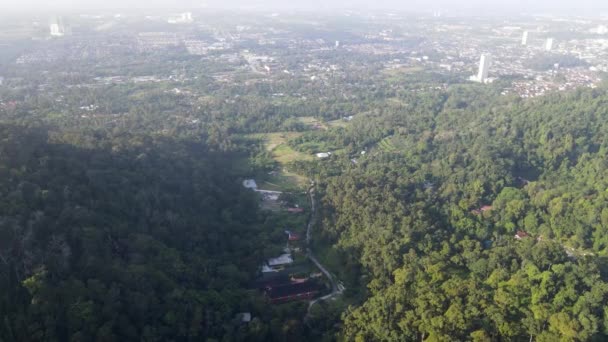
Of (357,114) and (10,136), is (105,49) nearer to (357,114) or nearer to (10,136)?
(357,114)

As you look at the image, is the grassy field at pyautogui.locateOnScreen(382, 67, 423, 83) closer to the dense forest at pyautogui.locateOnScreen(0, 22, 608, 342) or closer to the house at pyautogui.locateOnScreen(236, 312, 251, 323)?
the dense forest at pyautogui.locateOnScreen(0, 22, 608, 342)

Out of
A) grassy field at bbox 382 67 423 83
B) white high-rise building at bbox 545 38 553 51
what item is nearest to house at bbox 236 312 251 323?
grassy field at bbox 382 67 423 83

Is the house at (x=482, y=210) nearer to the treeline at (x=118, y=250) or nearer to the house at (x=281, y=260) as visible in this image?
the house at (x=281, y=260)

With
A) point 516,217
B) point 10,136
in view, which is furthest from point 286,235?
point 10,136

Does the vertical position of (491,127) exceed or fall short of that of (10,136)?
it falls short

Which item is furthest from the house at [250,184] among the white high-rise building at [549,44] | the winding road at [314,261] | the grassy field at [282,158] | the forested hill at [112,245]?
the white high-rise building at [549,44]
